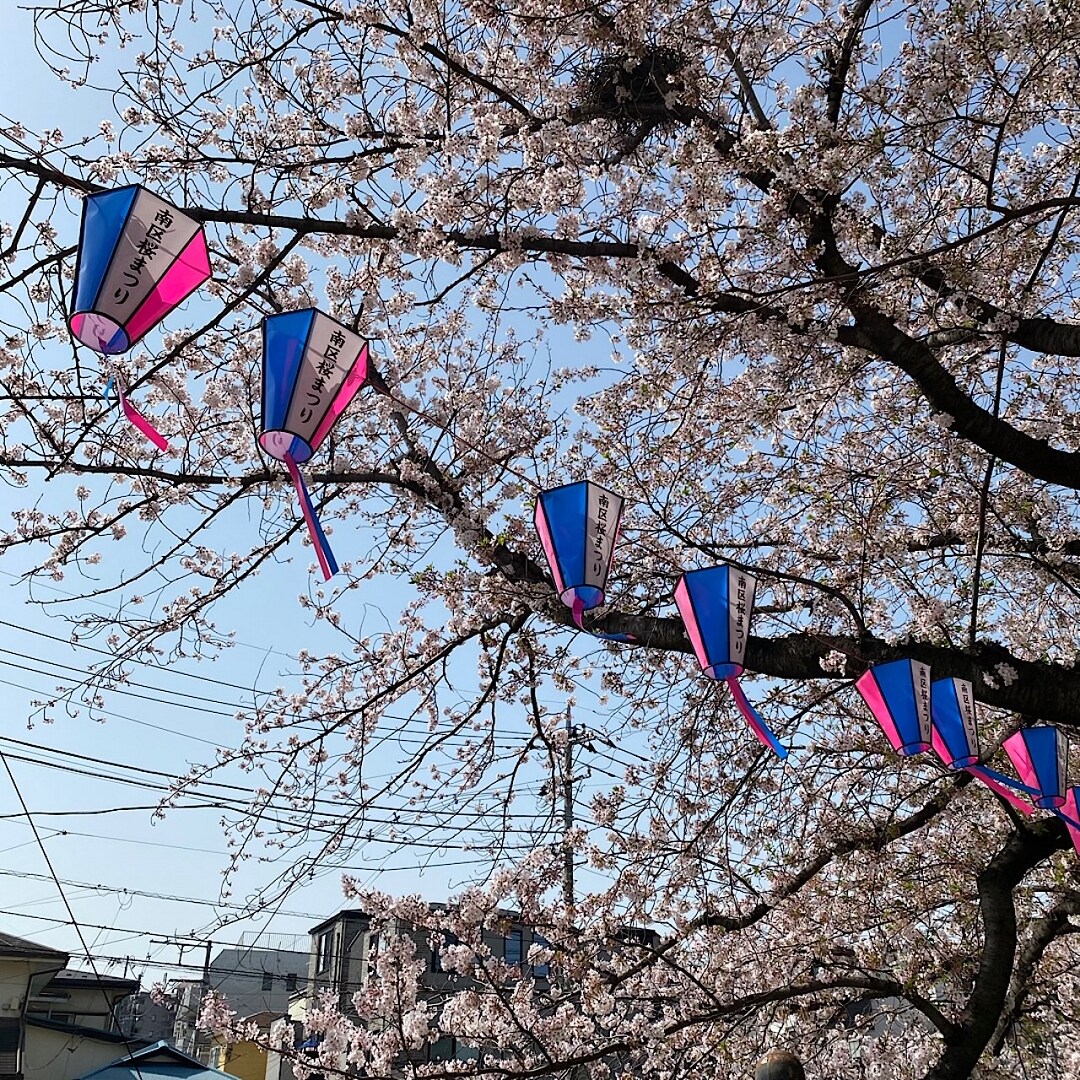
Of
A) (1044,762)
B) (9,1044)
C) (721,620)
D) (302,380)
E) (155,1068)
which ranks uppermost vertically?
(302,380)

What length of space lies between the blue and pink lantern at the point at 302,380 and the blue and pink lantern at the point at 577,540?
1.09m

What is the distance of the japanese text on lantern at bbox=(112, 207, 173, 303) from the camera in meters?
3.05

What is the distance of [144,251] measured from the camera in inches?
122

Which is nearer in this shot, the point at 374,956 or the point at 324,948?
the point at 374,956

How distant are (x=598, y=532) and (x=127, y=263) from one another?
2.07 metres

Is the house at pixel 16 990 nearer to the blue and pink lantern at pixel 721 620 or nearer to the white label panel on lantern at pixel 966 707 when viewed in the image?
the blue and pink lantern at pixel 721 620

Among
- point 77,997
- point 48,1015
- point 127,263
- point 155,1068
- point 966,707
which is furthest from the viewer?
point 77,997

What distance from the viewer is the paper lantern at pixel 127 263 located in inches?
119

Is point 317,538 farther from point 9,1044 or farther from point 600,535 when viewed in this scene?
point 9,1044

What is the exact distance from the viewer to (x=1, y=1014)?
1259 cm

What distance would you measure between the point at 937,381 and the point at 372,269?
2.63 meters

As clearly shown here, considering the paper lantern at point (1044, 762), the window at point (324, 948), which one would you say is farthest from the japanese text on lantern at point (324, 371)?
the window at point (324, 948)

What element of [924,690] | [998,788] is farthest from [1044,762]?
[924,690]

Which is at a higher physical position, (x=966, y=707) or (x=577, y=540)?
(x=577, y=540)
